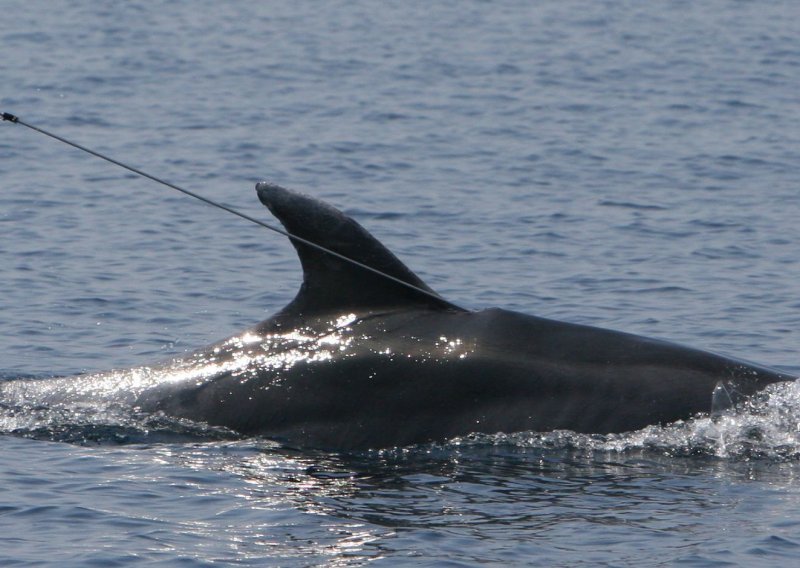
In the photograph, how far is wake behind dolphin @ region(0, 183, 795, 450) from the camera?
11805mm

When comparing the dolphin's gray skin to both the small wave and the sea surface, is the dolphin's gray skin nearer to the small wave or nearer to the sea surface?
the small wave

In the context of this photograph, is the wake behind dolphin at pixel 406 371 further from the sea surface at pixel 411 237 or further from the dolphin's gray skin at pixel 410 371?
the sea surface at pixel 411 237

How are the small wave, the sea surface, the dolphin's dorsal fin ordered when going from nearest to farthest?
the sea surface, the small wave, the dolphin's dorsal fin

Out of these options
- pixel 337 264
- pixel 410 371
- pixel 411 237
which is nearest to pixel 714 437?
pixel 410 371

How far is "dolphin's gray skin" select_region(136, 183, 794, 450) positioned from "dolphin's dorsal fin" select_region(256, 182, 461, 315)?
0.4 inches

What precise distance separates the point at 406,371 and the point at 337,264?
93cm

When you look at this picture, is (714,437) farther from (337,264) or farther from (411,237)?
(411,237)

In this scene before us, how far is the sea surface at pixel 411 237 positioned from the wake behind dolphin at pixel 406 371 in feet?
0.58

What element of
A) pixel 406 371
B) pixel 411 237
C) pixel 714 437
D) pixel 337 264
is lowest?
pixel 714 437

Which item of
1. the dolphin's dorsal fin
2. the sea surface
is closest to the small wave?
the sea surface

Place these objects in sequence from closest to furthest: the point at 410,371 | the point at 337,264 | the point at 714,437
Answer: the point at 714,437, the point at 410,371, the point at 337,264

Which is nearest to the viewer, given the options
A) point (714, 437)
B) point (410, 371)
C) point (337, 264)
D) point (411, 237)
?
A: point (714, 437)

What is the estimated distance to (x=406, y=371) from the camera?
11984 mm

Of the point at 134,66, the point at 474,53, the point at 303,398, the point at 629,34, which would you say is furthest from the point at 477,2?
the point at 303,398
